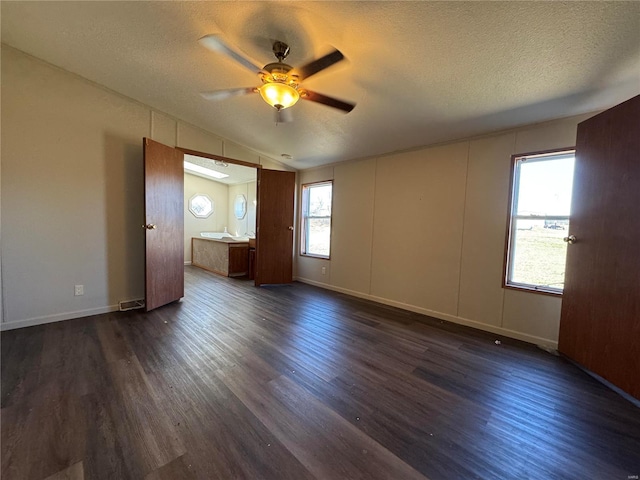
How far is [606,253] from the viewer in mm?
1945

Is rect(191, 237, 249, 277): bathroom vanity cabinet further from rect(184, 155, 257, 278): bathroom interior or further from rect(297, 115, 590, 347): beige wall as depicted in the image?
rect(297, 115, 590, 347): beige wall

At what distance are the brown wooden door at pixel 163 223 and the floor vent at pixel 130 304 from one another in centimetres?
31

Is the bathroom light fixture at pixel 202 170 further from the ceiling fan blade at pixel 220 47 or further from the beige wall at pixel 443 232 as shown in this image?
the ceiling fan blade at pixel 220 47

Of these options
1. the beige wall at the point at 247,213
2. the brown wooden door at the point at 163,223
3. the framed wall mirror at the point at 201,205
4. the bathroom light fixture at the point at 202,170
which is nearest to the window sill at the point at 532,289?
the brown wooden door at the point at 163,223

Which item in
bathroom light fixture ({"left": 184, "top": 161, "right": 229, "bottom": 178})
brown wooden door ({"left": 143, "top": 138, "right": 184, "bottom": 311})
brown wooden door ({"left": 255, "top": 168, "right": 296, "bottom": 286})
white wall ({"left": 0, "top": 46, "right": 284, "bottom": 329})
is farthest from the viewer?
bathroom light fixture ({"left": 184, "top": 161, "right": 229, "bottom": 178})

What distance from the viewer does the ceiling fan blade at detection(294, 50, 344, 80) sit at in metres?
1.53

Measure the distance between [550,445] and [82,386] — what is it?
9.47 ft

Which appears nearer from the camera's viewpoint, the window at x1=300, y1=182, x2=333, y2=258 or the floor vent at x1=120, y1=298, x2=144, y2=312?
the floor vent at x1=120, y1=298, x2=144, y2=312

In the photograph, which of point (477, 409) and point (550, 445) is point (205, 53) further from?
point (550, 445)

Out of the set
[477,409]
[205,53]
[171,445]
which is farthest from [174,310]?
[477,409]

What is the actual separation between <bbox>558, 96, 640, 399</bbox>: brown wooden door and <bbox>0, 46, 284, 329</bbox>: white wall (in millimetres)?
4700

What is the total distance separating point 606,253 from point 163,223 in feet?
14.8

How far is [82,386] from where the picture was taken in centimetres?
172

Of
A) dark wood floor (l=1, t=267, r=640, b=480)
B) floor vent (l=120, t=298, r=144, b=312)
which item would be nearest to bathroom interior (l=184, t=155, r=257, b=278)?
floor vent (l=120, t=298, r=144, b=312)
